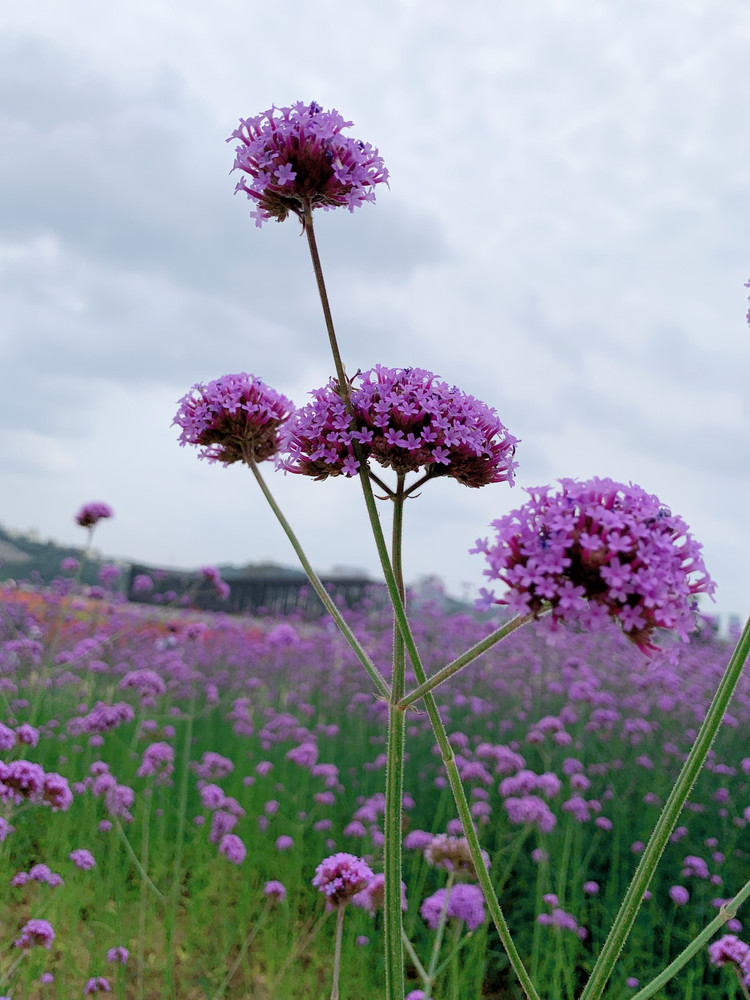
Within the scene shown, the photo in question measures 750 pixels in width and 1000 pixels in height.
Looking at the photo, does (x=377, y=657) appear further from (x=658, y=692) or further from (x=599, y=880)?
(x=599, y=880)

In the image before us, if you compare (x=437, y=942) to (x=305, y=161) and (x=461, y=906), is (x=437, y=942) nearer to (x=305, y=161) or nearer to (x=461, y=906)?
(x=461, y=906)

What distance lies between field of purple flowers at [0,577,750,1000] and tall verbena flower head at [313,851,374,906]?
0.84 ft

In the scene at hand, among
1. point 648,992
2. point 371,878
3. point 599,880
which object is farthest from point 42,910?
point 599,880

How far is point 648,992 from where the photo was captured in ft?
5.38

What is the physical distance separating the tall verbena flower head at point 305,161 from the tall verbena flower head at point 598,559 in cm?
92

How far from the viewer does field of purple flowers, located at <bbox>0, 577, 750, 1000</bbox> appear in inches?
145

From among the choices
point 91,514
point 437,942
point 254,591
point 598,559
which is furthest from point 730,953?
point 254,591

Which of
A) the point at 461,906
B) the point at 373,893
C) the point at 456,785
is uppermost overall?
the point at 456,785

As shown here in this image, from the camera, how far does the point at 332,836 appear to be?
5082 millimetres

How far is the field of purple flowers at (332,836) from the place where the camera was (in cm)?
369

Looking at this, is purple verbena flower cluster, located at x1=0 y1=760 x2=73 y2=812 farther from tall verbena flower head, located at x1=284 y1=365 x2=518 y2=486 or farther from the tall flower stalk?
tall verbena flower head, located at x1=284 y1=365 x2=518 y2=486

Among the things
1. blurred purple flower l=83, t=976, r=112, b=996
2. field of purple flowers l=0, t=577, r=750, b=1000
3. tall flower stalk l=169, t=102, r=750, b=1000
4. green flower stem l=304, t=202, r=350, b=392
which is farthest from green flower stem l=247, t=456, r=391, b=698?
blurred purple flower l=83, t=976, r=112, b=996

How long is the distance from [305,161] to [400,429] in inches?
26.8

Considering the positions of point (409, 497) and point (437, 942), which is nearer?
point (409, 497)
